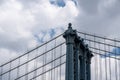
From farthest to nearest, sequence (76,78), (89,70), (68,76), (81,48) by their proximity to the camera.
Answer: (89,70) → (81,48) → (76,78) → (68,76)

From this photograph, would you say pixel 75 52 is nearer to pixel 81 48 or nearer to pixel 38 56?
pixel 81 48

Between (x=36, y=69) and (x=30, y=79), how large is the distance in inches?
59.7

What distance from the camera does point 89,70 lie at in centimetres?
3612

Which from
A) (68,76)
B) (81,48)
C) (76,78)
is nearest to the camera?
(68,76)

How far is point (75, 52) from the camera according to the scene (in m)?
30.9

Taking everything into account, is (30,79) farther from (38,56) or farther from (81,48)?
(81,48)

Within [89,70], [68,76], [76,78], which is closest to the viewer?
[68,76]

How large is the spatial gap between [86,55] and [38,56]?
5337mm

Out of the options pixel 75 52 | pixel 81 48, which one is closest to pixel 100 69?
pixel 81 48

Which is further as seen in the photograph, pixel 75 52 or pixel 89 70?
pixel 89 70

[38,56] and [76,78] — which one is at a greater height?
[38,56]

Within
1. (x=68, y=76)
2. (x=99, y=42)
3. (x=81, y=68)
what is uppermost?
(x=99, y=42)

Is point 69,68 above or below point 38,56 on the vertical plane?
below

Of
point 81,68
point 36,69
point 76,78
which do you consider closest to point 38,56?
point 36,69
